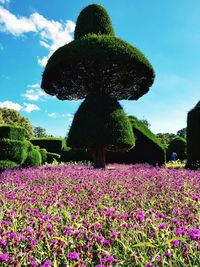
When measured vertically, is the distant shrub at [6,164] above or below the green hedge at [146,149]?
below

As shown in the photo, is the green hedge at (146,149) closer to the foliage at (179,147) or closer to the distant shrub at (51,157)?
the distant shrub at (51,157)

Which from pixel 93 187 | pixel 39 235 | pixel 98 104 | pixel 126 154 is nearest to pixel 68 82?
pixel 98 104

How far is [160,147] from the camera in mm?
19438

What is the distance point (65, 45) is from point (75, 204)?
11013 millimetres

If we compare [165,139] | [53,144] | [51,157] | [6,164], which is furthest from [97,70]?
[165,139]

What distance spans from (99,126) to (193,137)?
5.39 m

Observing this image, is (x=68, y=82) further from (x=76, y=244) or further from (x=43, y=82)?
(x=76, y=244)

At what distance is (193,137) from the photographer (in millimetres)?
16391

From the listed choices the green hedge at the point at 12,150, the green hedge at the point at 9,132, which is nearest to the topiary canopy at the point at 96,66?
the green hedge at the point at 9,132

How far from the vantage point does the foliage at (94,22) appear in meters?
15.7

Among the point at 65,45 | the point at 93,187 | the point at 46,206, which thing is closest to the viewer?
the point at 46,206

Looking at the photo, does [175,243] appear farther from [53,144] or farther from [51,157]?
[53,144]

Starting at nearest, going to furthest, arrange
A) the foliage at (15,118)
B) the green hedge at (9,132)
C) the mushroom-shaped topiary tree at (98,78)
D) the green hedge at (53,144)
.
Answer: the mushroom-shaped topiary tree at (98,78) < the green hedge at (9,132) < the green hedge at (53,144) < the foliage at (15,118)

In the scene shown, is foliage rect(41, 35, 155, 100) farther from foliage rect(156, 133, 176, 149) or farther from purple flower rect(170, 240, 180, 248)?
foliage rect(156, 133, 176, 149)
